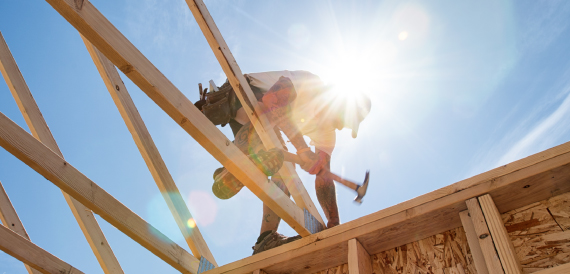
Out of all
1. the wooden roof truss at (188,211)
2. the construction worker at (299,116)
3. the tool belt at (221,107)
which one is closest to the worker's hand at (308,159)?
the construction worker at (299,116)

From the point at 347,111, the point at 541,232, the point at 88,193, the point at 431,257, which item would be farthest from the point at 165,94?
the point at 347,111

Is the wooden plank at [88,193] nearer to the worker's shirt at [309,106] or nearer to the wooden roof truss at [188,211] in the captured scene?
the wooden roof truss at [188,211]

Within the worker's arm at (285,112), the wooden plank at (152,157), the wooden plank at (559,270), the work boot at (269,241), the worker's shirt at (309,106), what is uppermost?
the worker's shirt at (309,106)

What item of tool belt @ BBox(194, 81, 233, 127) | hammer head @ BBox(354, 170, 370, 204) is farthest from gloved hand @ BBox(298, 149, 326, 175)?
tool belt @ BBox(194, 81, 233, 127)

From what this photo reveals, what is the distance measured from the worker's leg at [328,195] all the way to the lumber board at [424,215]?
680 mm

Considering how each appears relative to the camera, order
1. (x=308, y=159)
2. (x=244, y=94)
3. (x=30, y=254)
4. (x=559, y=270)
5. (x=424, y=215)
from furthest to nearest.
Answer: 1. (x=308, y=159)
2. (x=244, y=94)
3. (x=30, y=254)
4. (x=424, y=215)
5. (x=559, y=270)

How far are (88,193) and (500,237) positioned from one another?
1.85m

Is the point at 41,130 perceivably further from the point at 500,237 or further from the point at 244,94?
the point at 500,237

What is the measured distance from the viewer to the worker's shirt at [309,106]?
10.9 ft

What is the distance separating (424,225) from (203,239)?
56.9 inches

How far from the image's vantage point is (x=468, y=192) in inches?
75.5

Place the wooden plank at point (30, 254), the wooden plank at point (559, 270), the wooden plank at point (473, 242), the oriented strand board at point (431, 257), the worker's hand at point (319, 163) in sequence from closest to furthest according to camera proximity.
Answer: the wooden plank at point (559, 270) → the wooden plank at point (473, 242) → the oriented strand board at point (431, 257) → the wooden plank at point (30, 254) → the worker's hand at point (319, 163)

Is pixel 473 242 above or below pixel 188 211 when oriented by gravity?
below

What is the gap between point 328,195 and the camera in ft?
10.1
